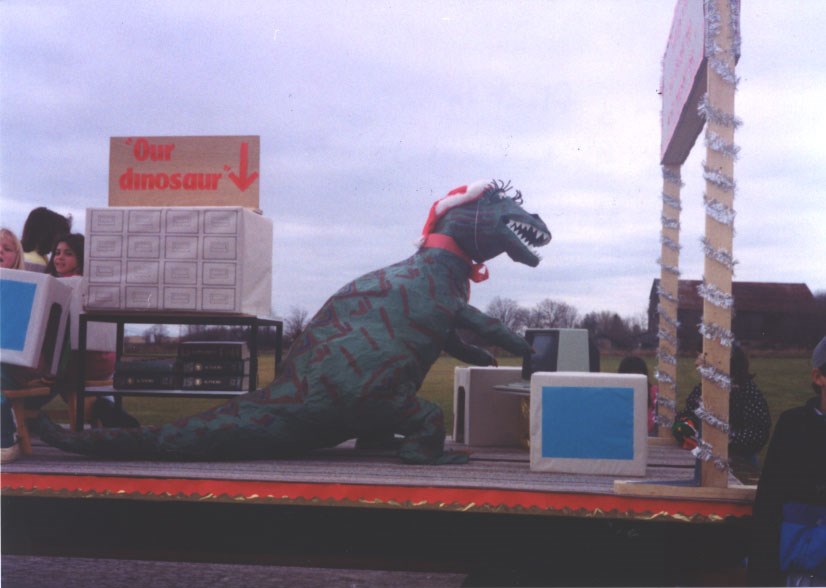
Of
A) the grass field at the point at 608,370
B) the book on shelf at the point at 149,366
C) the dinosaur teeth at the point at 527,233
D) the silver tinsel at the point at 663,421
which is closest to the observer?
the dinosaur teeth at the point at 527,233

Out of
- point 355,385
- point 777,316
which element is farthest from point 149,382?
point 777,316

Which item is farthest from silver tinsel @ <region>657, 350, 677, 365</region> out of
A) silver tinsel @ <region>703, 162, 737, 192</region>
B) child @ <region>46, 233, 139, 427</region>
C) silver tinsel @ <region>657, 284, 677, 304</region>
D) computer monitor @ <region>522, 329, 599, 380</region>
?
child @ <region>46, 233, 139, 427</region>

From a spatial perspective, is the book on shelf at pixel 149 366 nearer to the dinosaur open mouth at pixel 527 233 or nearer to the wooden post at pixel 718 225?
the dinosaur open mouth at pixel 527 233

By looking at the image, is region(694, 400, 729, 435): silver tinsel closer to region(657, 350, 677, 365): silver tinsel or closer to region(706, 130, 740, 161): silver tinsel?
region(706, 130, 740, 161): silver tinsel

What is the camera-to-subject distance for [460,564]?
299 cm

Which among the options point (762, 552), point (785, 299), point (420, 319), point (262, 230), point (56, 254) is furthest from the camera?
point (785, 299)

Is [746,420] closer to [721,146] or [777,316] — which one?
[777,316]

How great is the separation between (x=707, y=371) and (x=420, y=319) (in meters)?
1.29

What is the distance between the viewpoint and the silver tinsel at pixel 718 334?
2924mm

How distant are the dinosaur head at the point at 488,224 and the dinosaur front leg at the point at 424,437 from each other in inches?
30.9

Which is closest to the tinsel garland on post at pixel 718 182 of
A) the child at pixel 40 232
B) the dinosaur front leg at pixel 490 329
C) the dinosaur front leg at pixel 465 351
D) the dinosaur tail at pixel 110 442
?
the dinosaur front leg at pixel 490 329

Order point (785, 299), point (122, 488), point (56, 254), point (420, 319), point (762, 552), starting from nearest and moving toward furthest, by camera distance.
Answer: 1. point (762, 552)
2. point (122, 488)
3. point (420, 319)
4. point (56, 254)
5. point (785, 299)

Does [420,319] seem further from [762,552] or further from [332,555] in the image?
[762,552]

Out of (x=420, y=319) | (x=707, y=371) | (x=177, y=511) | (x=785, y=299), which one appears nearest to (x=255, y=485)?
(x=177, y=511)
